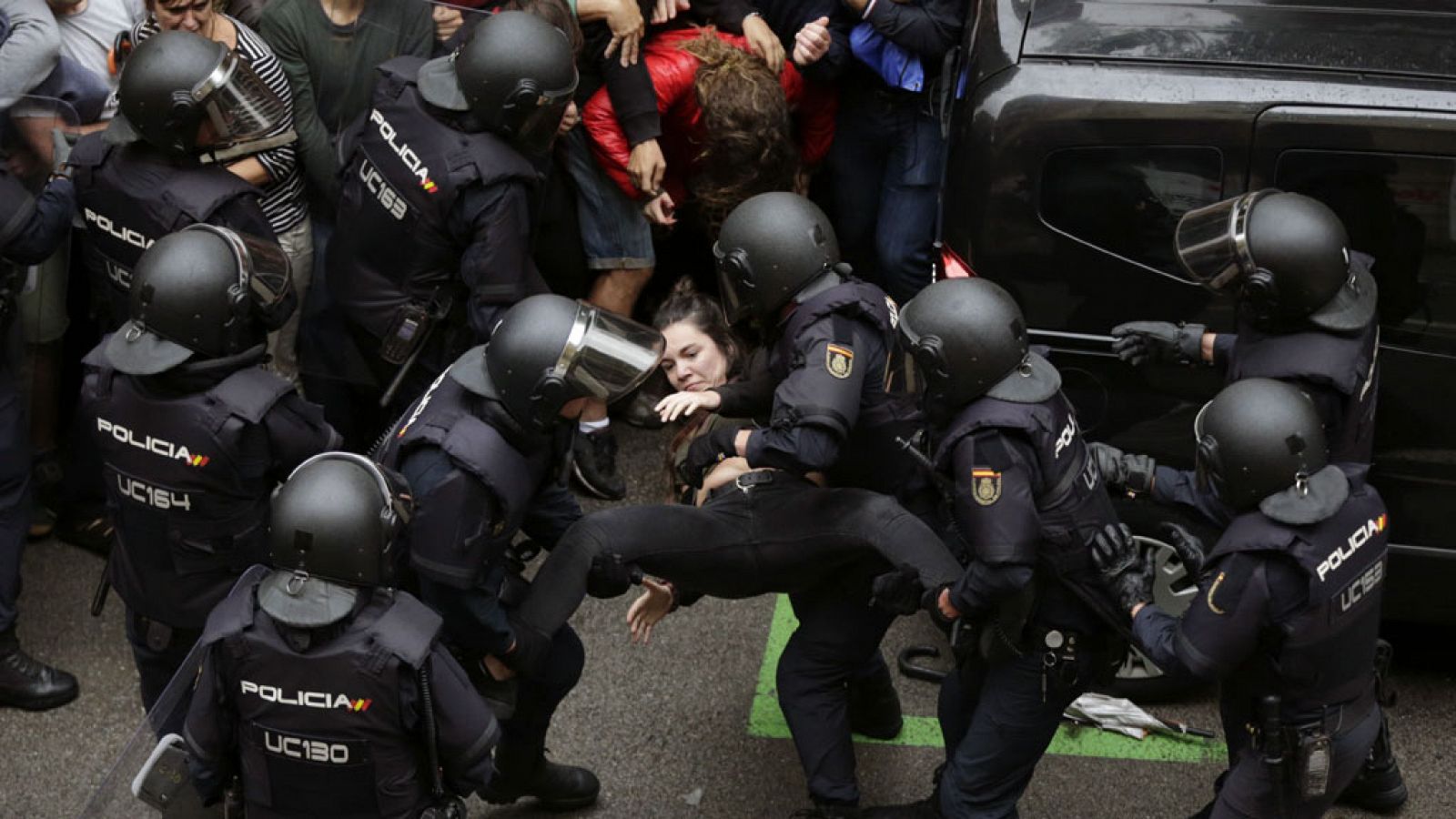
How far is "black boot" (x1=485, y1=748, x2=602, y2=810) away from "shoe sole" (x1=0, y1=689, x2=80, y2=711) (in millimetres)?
1559

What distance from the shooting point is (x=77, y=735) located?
5691 millimetres

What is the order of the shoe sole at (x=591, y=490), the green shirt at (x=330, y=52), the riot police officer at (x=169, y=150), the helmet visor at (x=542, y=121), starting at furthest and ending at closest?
the shoe sole at (x=591, y=490), the green shirt at (x=330, y=52), the helmet visor at (x=542, y=121), the riot police officer at (x=169, y=150)

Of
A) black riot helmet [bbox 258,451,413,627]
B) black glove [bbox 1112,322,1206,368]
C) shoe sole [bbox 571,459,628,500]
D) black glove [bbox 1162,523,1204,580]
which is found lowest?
shoe sole [bbox 571,459,628,500]

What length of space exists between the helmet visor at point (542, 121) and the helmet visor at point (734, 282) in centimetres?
75

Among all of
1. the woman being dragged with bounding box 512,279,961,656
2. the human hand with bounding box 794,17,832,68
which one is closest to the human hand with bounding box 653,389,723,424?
the woman being dragged with bounding box 512,279,961,656

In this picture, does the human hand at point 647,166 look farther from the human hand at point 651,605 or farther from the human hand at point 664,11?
the human hand at point 651,605

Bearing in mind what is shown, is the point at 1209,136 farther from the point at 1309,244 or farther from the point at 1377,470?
the point at 1377,470

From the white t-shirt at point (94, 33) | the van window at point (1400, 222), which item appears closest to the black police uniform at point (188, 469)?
the white t-shirt at point (94, 33)

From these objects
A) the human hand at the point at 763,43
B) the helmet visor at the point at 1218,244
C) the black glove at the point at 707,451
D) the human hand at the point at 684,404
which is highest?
the helmet visor at the point at 1218,244

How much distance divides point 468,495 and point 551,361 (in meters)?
0.39

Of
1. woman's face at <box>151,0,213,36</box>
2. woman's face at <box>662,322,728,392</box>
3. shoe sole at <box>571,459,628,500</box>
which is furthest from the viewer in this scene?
shoe sole at <box>571,459,628,500</box>

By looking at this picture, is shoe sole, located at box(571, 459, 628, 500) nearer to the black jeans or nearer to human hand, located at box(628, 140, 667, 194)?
human hand, located at box(628, 140, 667, 194)

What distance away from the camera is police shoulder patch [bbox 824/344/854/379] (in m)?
4.89

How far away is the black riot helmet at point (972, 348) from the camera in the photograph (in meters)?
4.53
